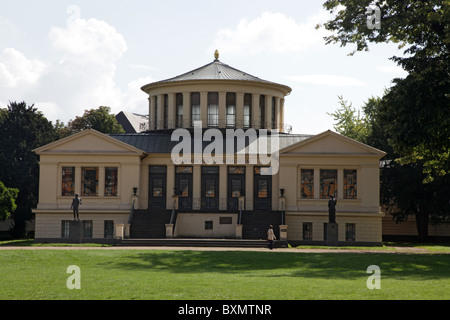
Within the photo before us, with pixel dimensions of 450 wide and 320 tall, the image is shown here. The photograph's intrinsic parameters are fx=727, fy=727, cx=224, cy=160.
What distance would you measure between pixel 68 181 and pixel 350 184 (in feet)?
69.4

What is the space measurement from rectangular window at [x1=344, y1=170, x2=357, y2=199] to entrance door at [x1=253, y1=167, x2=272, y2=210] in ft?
18.9

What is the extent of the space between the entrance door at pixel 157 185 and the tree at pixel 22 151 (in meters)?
15.9

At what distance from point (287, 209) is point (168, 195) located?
30.4ft

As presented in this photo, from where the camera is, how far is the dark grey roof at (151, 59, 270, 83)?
61.9m

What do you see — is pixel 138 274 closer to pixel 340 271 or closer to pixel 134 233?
pixel 340 271

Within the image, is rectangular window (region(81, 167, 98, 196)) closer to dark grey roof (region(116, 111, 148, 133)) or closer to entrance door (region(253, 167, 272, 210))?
entrance door (region(253, 167, 272, 210))

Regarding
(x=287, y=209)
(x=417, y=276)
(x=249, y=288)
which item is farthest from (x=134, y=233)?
(x=249, y=288)

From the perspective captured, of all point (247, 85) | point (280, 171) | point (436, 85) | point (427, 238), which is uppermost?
point (247, 85)

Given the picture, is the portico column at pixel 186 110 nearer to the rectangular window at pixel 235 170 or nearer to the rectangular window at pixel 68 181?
the rectangular window at pixel 235 170

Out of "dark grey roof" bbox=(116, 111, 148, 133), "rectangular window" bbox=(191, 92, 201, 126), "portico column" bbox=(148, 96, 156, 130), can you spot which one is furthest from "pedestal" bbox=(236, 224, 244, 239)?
"dark grey roof" bbox=(116, 111, 148, 133)

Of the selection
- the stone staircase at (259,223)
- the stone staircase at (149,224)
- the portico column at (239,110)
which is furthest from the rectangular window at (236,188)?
the portico column at (239,110)

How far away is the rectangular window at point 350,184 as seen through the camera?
53781 mm

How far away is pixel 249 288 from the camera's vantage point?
816 inches
